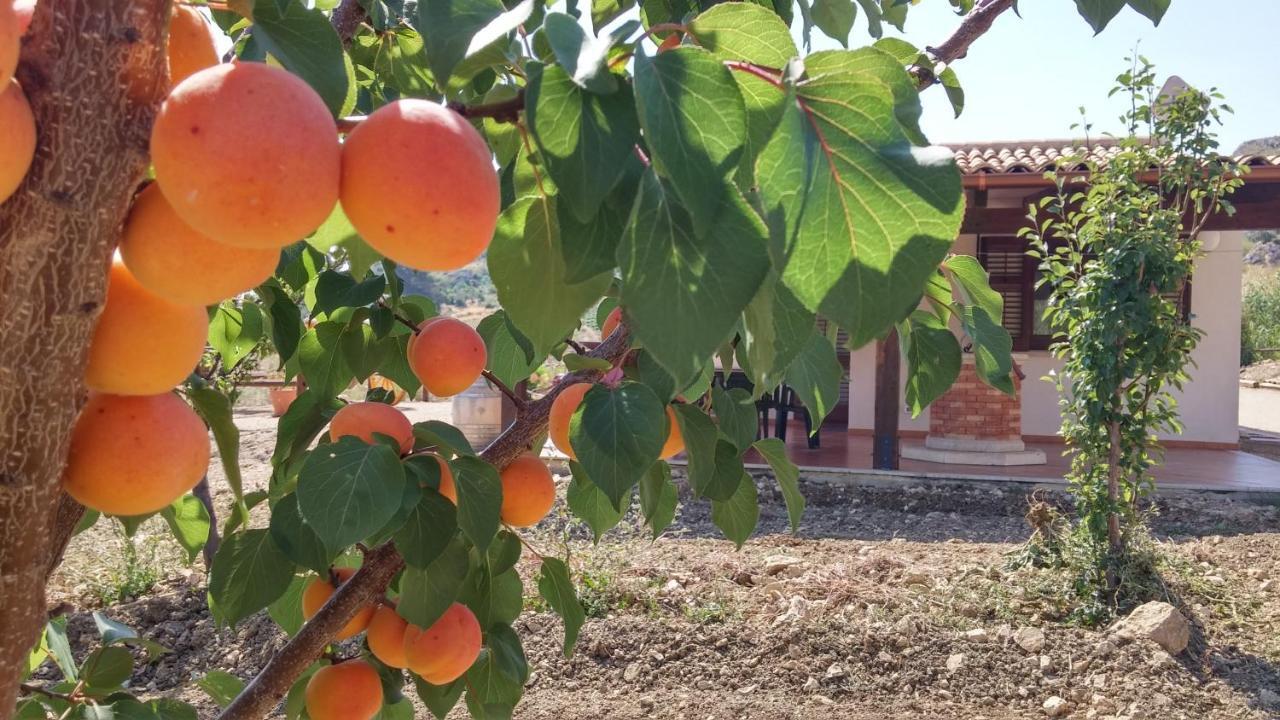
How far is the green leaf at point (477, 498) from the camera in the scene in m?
1.10

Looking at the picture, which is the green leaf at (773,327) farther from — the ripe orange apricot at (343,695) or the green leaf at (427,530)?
the ripe orange apricot at (343,695)

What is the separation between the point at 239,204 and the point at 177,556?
6096mm

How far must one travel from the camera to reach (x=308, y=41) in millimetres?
618

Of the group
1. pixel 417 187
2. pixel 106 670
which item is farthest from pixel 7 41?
pixel 106 670

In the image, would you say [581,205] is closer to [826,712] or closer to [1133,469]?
[826,712]

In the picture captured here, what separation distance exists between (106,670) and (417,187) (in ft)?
3.39

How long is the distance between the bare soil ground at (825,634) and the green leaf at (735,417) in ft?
7.11

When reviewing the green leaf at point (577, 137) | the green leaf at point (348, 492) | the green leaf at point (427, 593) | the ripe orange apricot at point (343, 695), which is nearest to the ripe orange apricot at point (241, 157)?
the green leaf at point (577, 137)

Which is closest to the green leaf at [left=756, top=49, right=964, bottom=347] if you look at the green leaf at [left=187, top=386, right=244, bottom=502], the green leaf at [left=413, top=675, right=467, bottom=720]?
the green leaf at [left=187, top=386, right=244, bottom=502]

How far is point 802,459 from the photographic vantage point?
9.00m

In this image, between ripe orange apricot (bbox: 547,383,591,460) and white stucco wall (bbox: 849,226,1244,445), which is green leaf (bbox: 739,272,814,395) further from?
white stucco wall (bbox: 849,226,1244,445)

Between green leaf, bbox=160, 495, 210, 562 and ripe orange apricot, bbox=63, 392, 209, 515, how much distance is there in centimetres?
78

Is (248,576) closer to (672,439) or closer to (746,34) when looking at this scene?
(672,439)

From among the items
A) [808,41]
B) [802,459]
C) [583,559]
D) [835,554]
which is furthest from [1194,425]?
[808,41]
